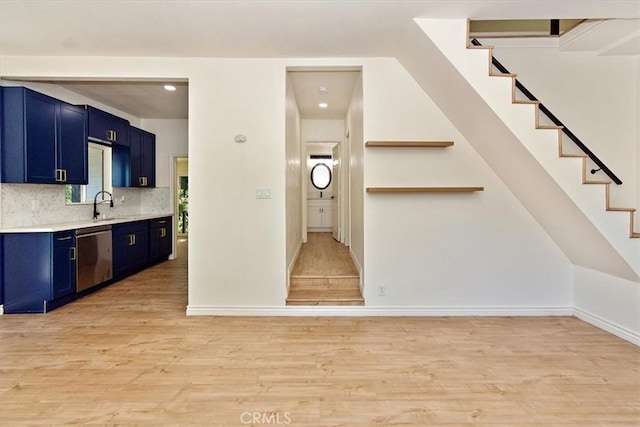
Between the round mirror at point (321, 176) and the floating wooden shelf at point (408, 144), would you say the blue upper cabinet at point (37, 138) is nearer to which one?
the floating wooden shelf at point (408, 144)

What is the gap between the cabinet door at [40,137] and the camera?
10.6ft

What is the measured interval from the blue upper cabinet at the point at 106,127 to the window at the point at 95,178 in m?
0.31

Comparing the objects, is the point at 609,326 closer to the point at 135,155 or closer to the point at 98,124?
the point at 98,124

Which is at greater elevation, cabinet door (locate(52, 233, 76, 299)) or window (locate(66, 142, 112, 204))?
window (locate(66, 142, 112, 204))

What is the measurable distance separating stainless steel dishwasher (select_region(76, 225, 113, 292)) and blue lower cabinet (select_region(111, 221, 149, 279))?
0.15 m

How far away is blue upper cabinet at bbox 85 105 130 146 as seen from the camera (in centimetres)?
414

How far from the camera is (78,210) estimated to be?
4289mm

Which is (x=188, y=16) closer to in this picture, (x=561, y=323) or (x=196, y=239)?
(x=196, y=239)

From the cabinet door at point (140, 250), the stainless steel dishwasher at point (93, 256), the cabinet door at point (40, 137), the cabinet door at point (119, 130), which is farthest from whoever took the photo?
the cabinet door at point (140, 250)

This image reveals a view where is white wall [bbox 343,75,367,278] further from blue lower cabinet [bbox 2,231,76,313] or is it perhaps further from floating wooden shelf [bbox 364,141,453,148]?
blue lower cabinet [bbox 2,231,76,313]

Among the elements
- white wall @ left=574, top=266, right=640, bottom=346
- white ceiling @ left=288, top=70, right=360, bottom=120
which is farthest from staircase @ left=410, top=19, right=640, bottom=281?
white ceiling @ left=288, top=70, right=360, bottom=120

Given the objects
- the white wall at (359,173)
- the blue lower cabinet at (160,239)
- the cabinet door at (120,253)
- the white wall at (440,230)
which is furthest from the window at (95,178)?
the white wall at (440,230)

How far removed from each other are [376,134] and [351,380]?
226 centimetres

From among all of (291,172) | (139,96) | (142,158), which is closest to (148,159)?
(142,158)
